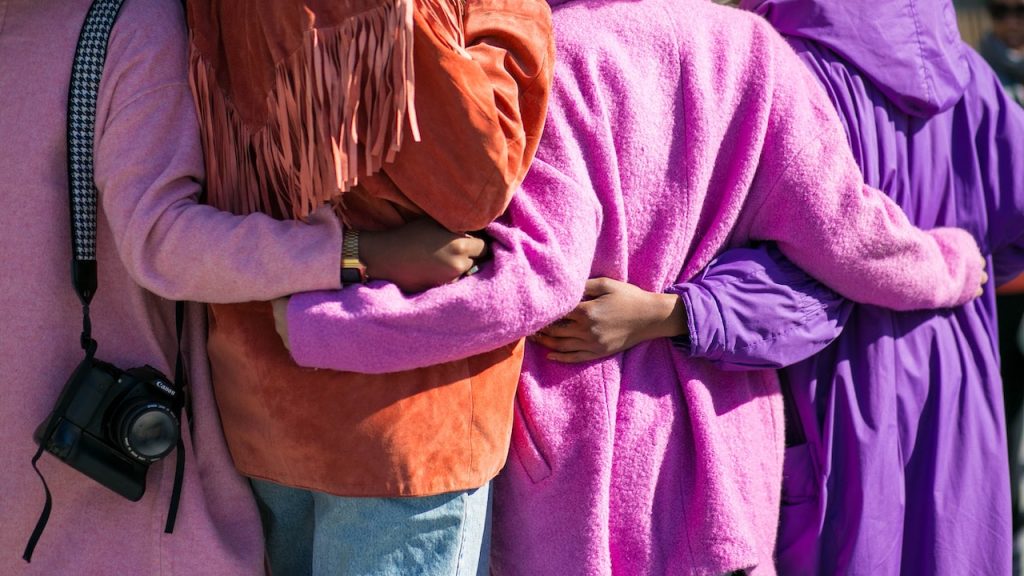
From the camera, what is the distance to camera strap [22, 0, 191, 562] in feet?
5.60

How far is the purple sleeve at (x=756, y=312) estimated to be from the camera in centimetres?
201

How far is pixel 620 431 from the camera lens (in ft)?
6.46

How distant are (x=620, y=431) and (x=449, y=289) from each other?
18.1 inches

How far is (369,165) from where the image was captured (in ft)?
5.30

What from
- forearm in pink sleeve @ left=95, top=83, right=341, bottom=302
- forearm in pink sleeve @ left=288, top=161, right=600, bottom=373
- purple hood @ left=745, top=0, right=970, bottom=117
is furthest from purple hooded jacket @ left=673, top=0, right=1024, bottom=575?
forearm in pink sleeve @ left=95, top=83, right=341, bottom=302

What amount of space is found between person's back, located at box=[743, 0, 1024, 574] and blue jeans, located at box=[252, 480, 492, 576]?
2.50 ft

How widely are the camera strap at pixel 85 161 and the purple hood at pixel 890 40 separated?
1.30m

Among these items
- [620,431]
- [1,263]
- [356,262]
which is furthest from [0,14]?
[620,431]

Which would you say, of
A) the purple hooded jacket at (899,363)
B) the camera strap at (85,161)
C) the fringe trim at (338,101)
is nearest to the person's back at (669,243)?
the purple hooded jacket at (899,363)

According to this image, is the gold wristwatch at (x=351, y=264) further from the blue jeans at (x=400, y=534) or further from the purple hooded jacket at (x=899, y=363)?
the purple hooded jacket at (x=899, y=363)

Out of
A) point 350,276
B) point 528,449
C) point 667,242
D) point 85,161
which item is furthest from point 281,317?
point 667,242

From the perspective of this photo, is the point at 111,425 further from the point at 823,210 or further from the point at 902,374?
the point at 902,374

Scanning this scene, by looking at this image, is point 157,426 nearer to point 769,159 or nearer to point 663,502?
point 663,502

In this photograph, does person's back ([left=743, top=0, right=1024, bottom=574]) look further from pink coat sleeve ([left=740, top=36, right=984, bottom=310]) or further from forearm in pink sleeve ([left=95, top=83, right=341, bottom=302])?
forearm in pink sleeve ([left=95, top=83, right=341, bottom=302])
